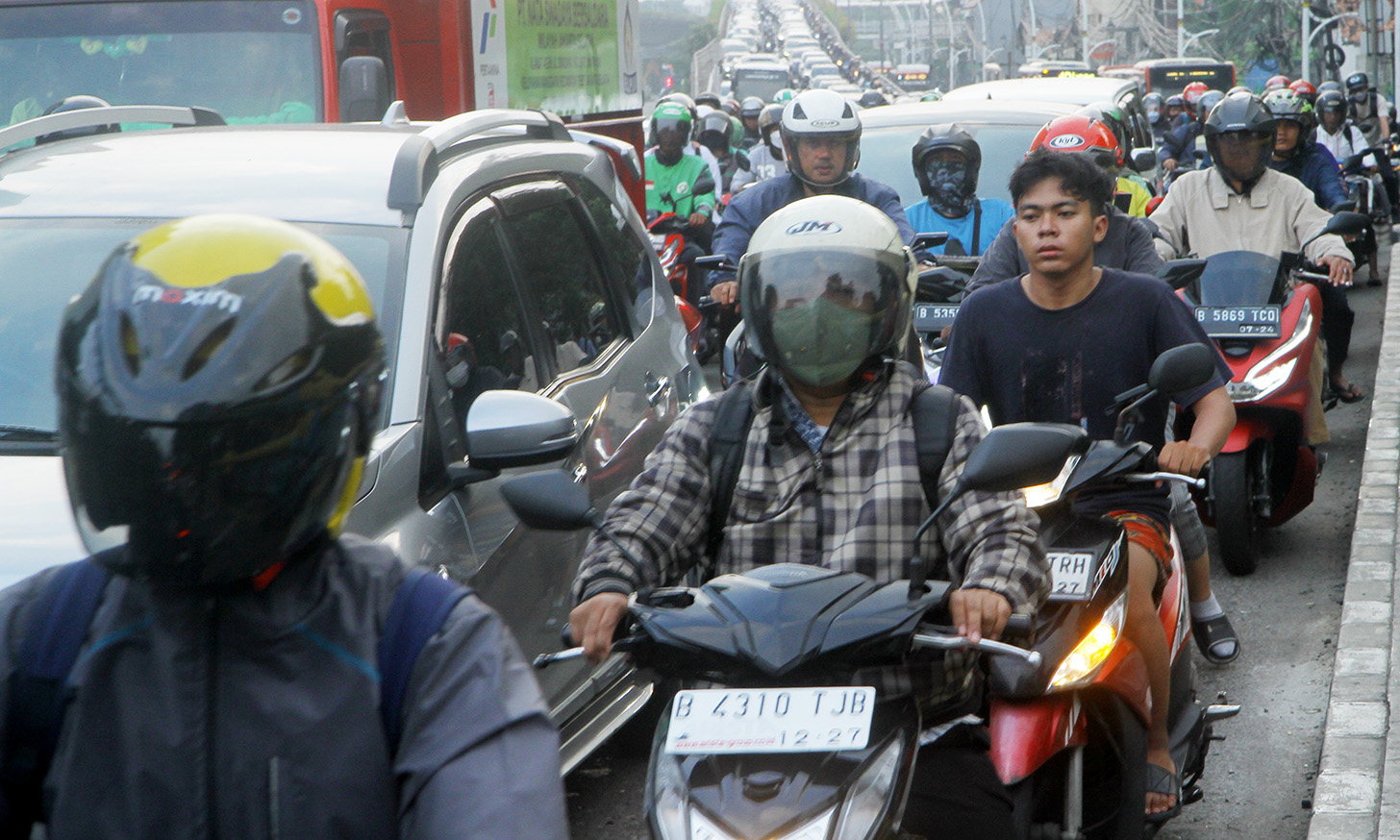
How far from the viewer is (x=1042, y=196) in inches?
168

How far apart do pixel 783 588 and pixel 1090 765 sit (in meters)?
1.32

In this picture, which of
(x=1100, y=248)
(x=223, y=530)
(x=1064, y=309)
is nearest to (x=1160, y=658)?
(x=1064, y=309)

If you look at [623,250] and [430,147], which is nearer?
[430,147]

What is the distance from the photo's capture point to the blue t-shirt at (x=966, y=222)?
755 cm

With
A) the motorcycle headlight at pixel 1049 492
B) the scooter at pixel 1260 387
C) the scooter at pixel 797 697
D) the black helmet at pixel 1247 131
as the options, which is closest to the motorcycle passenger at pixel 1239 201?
the black helmet at pixel 1247 131

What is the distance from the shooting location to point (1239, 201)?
7605 millimetres

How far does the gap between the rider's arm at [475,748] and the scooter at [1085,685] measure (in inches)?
69.2

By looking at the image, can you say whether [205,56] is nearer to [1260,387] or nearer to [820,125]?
[820,125]

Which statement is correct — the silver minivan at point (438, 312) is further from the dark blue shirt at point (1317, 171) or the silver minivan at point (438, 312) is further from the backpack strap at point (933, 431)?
the dark blue shirt at point (1317, 171)

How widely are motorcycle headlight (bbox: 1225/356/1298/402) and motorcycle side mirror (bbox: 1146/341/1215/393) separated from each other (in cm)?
340

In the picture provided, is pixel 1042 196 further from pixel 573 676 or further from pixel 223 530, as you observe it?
pixel 223 530

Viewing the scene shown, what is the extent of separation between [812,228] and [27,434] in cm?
170

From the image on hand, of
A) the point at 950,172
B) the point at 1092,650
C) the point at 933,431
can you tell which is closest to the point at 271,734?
the point at 933,431

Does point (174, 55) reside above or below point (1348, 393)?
above
